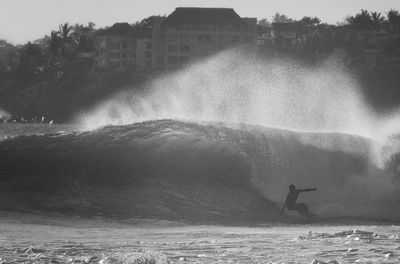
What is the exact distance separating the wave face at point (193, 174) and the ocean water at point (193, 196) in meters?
0.05

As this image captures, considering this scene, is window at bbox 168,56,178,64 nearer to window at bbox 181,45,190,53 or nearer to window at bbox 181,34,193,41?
window at bbox 181,45,190,53

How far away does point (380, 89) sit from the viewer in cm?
12300

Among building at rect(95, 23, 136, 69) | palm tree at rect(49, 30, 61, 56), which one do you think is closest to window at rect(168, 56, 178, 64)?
building at rect(95, 23, 136, 69)

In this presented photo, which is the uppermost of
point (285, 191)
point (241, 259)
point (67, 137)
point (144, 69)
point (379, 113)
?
point (144, 69)

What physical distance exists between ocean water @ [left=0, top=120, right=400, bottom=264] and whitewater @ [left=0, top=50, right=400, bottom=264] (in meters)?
0.03

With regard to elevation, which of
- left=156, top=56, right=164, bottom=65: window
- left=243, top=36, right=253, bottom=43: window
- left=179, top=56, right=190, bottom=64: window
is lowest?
left=179, top=56, right=190, bottom=64: window

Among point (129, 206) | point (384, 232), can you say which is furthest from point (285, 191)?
point (384, 232)

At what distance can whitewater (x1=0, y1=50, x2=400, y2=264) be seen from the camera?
1859 cm

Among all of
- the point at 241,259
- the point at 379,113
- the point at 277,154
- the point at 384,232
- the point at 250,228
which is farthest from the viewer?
the point at 379,113

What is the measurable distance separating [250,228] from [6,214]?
624cm

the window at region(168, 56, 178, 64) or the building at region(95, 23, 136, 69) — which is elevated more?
the building at region(95, 23, 136, 69)

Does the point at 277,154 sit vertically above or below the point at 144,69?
below

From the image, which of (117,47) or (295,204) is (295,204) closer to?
(295,204)

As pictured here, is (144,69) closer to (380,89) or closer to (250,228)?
(380,89)
